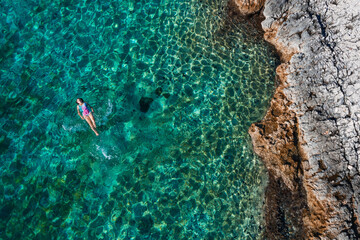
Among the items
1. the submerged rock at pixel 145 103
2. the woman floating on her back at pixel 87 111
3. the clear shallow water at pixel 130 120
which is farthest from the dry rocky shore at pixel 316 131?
the woman floating on her back at pixel 87 111

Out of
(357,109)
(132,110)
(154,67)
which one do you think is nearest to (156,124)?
(132,110)

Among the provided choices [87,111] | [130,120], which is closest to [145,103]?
[130,120]

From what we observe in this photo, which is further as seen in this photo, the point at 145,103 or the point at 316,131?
the point at 145,103

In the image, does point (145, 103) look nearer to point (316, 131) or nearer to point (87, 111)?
point (87, 111)

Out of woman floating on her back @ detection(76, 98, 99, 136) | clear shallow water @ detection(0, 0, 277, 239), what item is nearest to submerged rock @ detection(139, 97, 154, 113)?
clear shallow water @ detection(0, 0, 277, 239)

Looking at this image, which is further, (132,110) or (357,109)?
(132,110)

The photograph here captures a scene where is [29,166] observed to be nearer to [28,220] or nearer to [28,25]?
[28,220]

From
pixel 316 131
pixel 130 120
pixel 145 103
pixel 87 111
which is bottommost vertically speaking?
pixel 130 120
